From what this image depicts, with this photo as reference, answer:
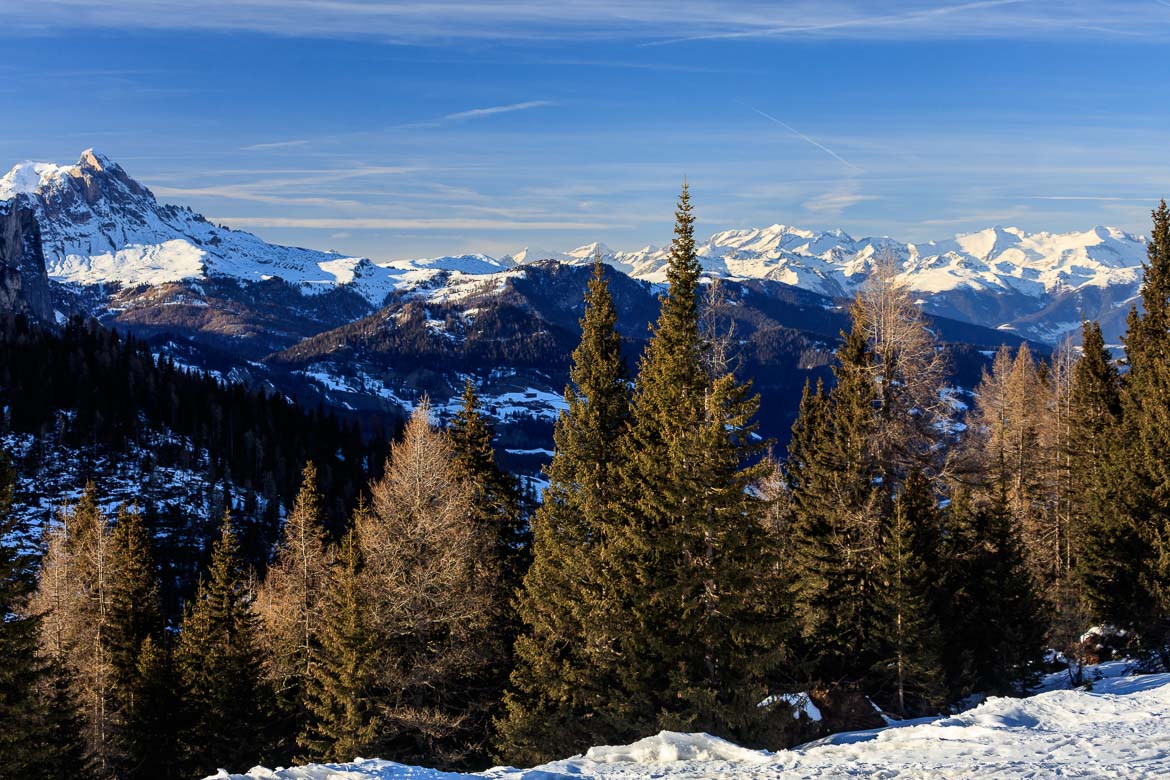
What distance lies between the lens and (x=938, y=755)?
49.1 feet

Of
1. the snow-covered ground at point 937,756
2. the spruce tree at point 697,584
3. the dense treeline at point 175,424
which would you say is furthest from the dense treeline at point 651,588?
the dense treeline at point 175,424

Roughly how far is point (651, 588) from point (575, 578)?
375cm

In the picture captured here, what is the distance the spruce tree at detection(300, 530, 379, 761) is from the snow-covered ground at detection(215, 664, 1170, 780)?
15.5 meters

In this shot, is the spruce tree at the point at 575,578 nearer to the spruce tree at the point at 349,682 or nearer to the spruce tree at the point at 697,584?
the spruce tree at the point at 697,584

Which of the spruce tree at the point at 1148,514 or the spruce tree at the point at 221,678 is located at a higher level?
the spruce tree at the point at 1148,514

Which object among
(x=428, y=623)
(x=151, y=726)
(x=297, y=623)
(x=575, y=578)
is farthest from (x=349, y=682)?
(x=151, y=726)

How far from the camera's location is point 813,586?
3381cm

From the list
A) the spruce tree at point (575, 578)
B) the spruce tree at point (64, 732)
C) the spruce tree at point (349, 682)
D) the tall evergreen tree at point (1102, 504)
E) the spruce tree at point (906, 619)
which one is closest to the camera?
the spruce tree at point (575, 578)

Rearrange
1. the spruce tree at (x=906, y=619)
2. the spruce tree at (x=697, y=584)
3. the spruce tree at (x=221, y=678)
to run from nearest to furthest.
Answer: the spruce tree at (x=697, y=584)
the spruce tree at (x=906, y=619)
the spruce tree at (x=221, y=678)

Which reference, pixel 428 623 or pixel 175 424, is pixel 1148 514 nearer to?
pixel 428 623

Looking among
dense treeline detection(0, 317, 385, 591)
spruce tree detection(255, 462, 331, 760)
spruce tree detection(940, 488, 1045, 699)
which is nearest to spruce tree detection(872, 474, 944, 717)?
spruce tree detection(940, 488, 1045, 699)

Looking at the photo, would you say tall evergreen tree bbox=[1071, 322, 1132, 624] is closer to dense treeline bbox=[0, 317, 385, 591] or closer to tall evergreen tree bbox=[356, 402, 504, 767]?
tall evergreen tree bbox=[356, 402, 504, 767]

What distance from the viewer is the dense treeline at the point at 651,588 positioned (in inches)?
1014

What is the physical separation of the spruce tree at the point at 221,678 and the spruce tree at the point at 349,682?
1002 cm
